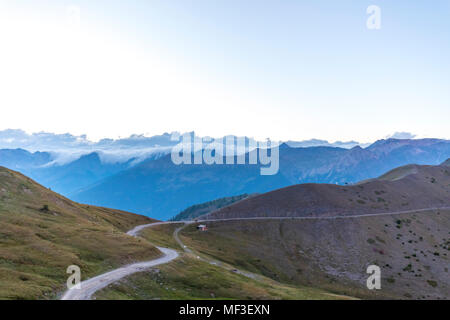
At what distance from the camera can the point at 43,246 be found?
64.8 m

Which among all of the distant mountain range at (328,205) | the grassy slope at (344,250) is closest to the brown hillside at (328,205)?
the distant mountain range at (328,205)

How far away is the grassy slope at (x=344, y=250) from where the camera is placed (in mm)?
112375

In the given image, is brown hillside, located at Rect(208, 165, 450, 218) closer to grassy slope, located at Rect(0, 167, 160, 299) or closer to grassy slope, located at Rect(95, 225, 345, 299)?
grassy slope, located at Rect(0, 167, 160, 299)

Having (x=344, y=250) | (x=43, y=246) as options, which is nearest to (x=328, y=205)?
(x=344, y=250)

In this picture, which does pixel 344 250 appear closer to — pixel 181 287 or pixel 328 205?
pixel 328 205

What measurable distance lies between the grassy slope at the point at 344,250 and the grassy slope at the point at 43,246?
45496 mm

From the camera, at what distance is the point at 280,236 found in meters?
149

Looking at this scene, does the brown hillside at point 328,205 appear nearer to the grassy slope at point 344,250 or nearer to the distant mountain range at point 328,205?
the distant mountain range at point 328,205

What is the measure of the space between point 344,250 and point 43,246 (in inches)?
4638

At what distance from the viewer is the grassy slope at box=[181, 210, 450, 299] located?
112375 mm

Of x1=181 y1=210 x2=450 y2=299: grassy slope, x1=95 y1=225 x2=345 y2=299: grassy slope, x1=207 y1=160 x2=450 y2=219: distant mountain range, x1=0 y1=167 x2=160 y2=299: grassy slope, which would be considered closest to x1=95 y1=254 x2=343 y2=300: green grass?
x1=95 y1=225 x2=345 y2=299: grassy slope

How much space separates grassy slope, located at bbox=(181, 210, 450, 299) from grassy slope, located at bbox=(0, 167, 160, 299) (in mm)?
45496
